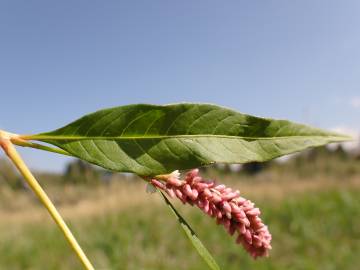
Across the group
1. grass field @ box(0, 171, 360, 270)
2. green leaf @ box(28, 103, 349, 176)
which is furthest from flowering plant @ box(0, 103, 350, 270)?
grass field @ box(0, 171, 360, 270)

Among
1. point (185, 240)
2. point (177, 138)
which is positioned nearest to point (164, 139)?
point (177, 138)

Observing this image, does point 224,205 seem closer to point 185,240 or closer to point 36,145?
point 36,145

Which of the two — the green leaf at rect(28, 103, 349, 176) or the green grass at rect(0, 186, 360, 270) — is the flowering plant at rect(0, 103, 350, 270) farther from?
the green grass at rect(0, 186, 360, 270)

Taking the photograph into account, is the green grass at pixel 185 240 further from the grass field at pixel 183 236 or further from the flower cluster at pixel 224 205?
the flower cluster at pixel 224 205

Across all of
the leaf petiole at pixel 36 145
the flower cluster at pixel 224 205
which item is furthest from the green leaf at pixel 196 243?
the leaf petiole at pixel 36 145

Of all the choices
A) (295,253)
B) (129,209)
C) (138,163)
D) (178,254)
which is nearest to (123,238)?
(178,254)

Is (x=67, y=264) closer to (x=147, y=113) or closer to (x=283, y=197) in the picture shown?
(x=283, y=197)
